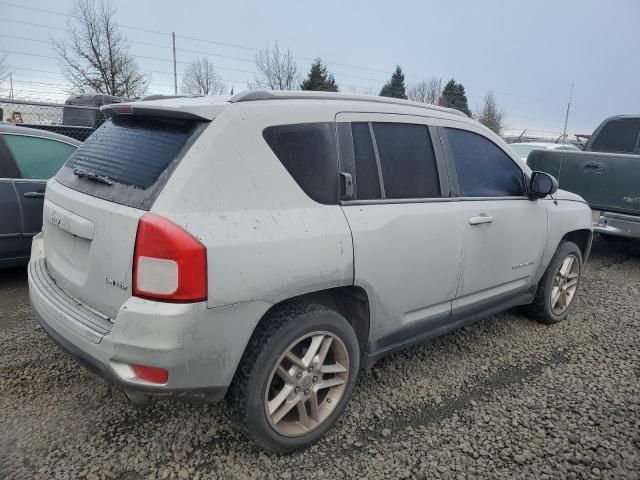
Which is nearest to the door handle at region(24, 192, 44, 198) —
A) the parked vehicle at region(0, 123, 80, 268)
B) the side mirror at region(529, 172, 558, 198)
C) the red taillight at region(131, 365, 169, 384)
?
the parked vehicle at region(0, 123, 80, 268)

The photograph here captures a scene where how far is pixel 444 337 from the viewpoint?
387 centimetres

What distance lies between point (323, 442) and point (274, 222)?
1231 millimetres

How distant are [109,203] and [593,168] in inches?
232

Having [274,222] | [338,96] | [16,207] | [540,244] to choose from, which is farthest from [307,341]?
[16,207]

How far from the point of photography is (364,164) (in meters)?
2.63

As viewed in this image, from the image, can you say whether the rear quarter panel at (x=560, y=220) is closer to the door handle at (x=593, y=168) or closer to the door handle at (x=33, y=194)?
the door handle at (x=593, y=168)

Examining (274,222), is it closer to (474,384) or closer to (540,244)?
(474,384)

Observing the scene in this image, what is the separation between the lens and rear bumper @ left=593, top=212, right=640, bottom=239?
18.8 feet

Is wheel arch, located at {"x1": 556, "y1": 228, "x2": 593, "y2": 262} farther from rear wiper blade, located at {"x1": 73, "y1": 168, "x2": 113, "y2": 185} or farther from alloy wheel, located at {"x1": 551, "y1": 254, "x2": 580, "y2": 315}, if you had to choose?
rear wiper blade, located at {"x1": 73, "y1": 168, "x2": 113, "y2": 185}

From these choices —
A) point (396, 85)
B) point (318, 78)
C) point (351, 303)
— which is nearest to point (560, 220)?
point (351, 303)

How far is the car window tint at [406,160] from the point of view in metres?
2.74

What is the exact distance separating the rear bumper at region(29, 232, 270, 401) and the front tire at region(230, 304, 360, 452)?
12 cm

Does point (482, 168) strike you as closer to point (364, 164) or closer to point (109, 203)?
point (364, 164)

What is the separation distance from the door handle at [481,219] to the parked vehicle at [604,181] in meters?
3.57
